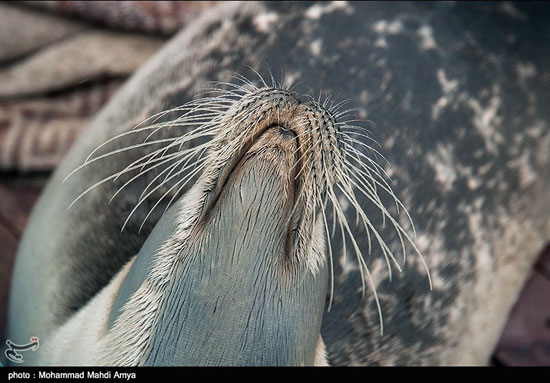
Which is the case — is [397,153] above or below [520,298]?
above

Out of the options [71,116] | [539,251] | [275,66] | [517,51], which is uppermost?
[275,66]

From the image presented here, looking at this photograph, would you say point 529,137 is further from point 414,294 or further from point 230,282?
point 230,282

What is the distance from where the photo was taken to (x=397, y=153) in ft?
4.73

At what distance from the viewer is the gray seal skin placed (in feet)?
4.68

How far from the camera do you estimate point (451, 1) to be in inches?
65.2

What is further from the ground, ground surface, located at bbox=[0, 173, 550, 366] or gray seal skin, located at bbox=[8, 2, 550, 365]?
gray seal skin, located at bbox=[8, 2, 550, 365]

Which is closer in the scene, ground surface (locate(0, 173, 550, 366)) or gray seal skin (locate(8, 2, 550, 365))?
gray seal skin (locate(8, 2, 550, 365))

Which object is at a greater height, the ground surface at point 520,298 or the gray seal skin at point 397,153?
the gray seal skin at point 397,153

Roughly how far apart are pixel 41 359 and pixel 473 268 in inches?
37.4

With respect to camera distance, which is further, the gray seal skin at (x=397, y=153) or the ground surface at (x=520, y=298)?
the ground surface at (x=520, y=298)

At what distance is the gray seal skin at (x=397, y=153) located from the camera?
4.68 feet

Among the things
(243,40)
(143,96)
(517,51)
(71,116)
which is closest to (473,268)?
(517,51)

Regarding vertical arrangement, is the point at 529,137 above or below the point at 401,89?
below

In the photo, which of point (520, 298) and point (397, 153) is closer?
point (397, 153)
